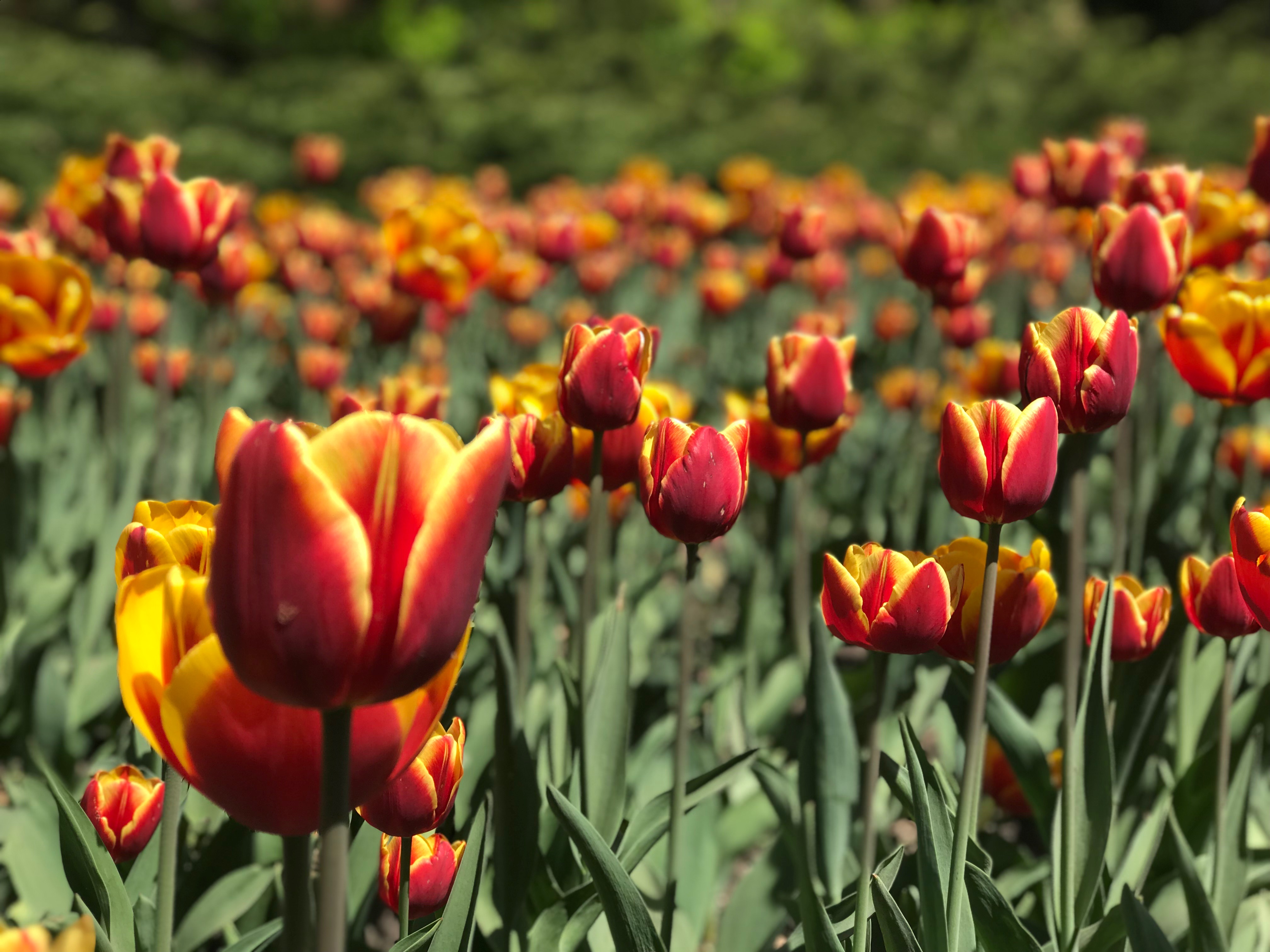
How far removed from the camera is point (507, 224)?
471cm

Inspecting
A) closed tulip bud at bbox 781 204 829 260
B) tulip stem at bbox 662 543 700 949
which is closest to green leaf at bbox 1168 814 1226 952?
tulip stem at bbox 662 543 700 949

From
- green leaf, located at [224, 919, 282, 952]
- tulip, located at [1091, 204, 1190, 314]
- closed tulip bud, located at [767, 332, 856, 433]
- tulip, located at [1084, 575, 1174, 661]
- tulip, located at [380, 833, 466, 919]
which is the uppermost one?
tulip, located at [1091, 204, 1190, 314]

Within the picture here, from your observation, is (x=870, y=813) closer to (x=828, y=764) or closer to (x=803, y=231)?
(x=828, y=764)

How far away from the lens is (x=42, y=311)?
1977 millimetres

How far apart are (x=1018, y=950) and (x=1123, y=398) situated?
1.77 feet

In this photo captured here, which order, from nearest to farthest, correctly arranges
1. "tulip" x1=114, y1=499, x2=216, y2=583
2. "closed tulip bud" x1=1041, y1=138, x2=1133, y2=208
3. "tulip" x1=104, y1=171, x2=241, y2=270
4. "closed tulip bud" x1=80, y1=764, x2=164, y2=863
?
"tulip" x1=114, y1=499, x2=216, y2=583 → "closed tulip bud" x1=80, y1=764, x2=164, y2=863 → "tulip" x1=104, y1=171, x2=241, y2=270 → "closed tulip bud" x1=1041, y1=138, x2=1133, y2=208

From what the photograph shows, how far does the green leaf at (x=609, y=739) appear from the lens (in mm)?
1429

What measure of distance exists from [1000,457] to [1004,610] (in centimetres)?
21

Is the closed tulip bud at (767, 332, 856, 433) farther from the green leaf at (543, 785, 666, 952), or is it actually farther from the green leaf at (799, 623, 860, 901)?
the green leaf at (543, 785, 666, 952)

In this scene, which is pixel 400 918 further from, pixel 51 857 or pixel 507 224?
pixel 507 224

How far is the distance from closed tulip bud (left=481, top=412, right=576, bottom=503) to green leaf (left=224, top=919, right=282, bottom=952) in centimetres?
49

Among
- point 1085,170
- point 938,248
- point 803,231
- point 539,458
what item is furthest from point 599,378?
point 803,231

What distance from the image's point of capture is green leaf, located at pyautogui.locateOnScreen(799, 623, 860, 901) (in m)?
1.47

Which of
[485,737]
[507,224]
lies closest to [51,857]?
[485,737]
